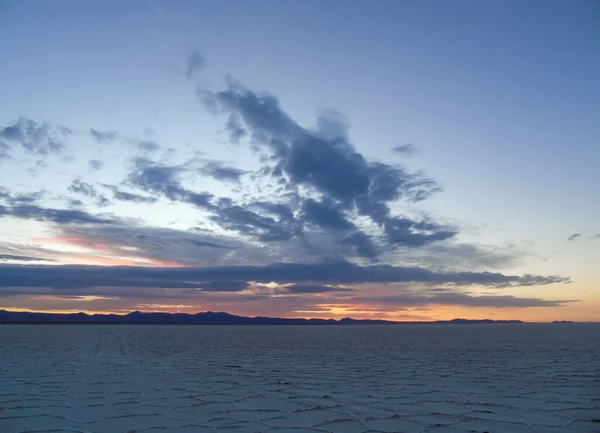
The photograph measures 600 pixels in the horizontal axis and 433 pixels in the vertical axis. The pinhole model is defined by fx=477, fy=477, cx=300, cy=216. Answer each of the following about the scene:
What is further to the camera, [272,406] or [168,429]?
[272,406]

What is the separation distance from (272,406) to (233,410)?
21.0 inches

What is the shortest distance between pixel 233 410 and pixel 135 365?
5923mm

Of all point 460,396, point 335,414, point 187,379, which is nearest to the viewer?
point 335,414

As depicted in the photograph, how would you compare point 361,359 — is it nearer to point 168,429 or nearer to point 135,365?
point 135,365

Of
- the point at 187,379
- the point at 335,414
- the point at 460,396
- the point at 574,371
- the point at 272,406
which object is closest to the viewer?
the point at 335,414

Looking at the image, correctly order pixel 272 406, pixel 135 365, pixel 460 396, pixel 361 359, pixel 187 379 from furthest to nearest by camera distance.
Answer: pixel 361 359 → pixel 135 365 → pixel 187 379 → pixel 460 396 → pixel 272 406

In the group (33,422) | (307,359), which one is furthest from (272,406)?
(307,359)

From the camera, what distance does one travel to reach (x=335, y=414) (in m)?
5.66

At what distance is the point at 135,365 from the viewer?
35.7 feet

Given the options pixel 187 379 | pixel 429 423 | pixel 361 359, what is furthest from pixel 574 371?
pixel 187 379

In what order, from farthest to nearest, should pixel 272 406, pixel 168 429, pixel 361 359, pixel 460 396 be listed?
pixel 361 359, pixel 460 396, pixel 272 406, pixel 168 429

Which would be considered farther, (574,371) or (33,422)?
(574,371)

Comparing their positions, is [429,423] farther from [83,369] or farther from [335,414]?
[83,369]

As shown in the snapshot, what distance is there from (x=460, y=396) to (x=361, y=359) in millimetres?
5919
